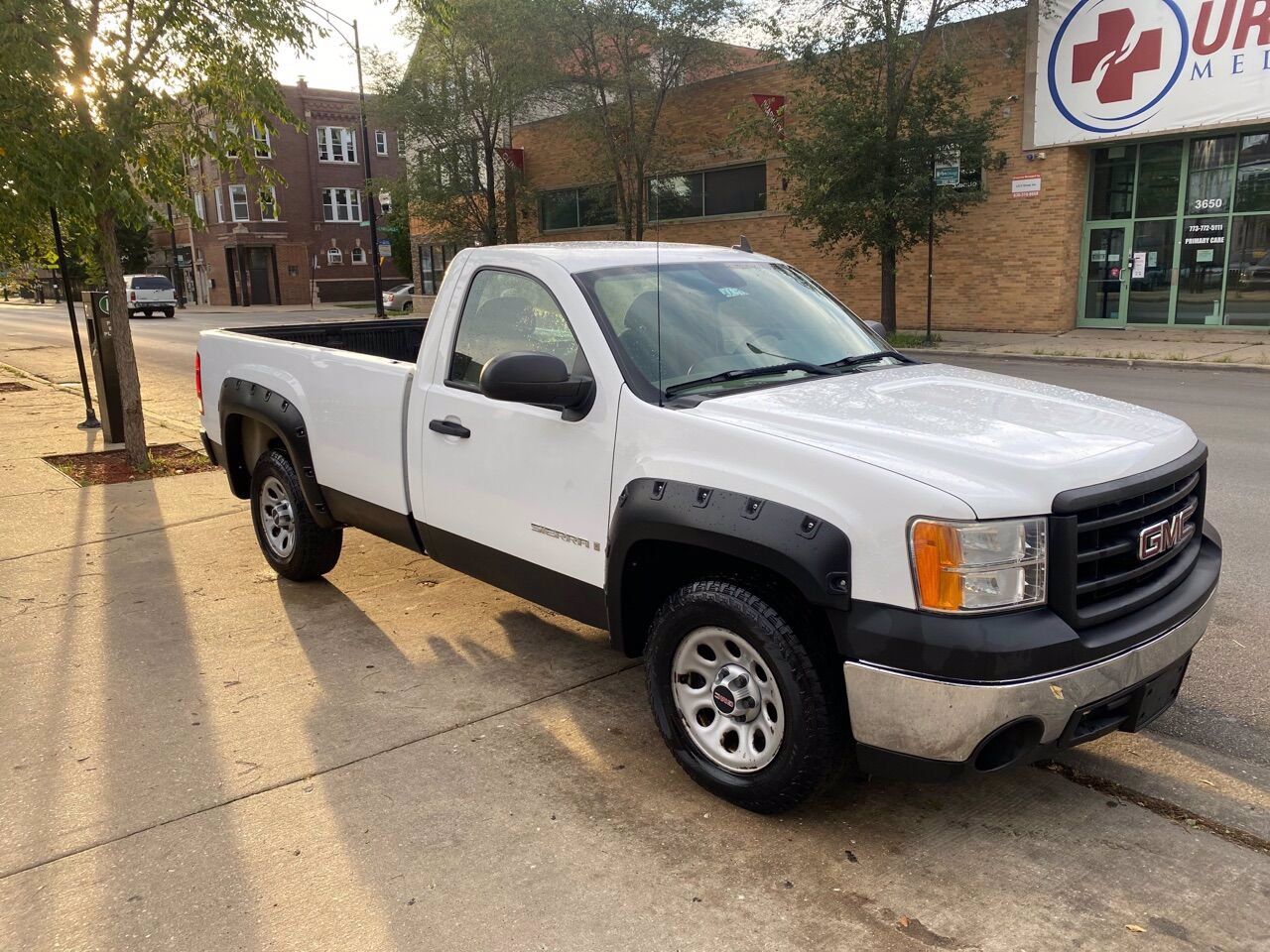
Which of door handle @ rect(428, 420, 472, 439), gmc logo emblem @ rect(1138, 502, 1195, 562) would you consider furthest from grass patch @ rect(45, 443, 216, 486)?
gmc logo emblem @ rect(1138, 502, 1195, 562)

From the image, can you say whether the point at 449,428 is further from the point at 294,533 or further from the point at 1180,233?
the point at 1180,233

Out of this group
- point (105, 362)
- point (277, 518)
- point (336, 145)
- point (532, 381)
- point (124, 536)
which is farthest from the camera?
point (336, 145)

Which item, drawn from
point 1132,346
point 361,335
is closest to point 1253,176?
point 1132,346

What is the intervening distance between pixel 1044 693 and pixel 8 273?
64.0ft

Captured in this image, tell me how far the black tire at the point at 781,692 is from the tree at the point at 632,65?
24630mm

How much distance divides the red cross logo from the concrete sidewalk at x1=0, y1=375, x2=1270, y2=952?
20.0 meters

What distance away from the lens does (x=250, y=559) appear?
21.2 feet

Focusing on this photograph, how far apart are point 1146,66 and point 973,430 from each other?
20512mm

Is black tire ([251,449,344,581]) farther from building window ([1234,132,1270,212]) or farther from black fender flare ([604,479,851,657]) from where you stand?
building window ([1234,132,1270,212])

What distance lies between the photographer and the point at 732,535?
9.86 ft

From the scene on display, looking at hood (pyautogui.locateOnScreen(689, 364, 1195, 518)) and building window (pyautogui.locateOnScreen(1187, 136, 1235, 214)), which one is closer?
hood (pyautogui.locateOnScreen(689, 364, 1195, 518))

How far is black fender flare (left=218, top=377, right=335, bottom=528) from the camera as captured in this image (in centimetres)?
536

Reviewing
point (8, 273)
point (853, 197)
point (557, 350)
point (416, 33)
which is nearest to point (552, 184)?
point (416, 33)

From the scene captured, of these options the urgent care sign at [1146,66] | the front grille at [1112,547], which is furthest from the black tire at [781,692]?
the urgent care sign at [1146,66]
